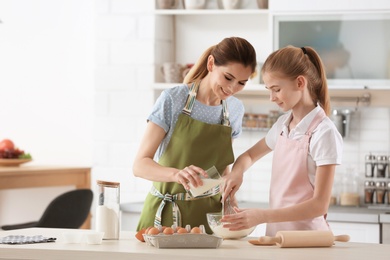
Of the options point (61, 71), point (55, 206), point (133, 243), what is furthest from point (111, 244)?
point (61, 71)

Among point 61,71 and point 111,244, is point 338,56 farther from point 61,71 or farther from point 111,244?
point 111,244

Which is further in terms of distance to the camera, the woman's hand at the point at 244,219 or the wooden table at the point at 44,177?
the wooden table at the point at 44,177

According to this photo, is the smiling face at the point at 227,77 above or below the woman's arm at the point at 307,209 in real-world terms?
above

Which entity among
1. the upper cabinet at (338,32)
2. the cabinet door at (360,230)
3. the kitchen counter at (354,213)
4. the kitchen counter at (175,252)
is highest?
the upper cabinet at (338,32)

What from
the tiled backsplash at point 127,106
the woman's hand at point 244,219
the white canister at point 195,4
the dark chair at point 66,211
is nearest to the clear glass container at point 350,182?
the tiled backsplash at point 127,106

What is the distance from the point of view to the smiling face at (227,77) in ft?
10.7

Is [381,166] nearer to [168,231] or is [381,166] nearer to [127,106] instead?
[127,106]

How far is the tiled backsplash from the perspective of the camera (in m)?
5.24

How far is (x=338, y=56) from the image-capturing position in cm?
495

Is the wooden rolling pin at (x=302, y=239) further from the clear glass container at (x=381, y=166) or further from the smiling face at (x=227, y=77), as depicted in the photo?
the clear glass container at (x=381, y=166)

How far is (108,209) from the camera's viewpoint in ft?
10.1

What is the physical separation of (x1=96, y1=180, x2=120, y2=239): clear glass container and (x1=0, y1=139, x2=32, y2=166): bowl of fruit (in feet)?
8.62

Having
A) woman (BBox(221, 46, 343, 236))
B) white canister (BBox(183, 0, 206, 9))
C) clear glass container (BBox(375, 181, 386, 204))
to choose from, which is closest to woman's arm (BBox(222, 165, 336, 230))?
woman (BBox(221, 46, 343, 236))

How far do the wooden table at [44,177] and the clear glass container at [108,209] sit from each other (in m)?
2.37
